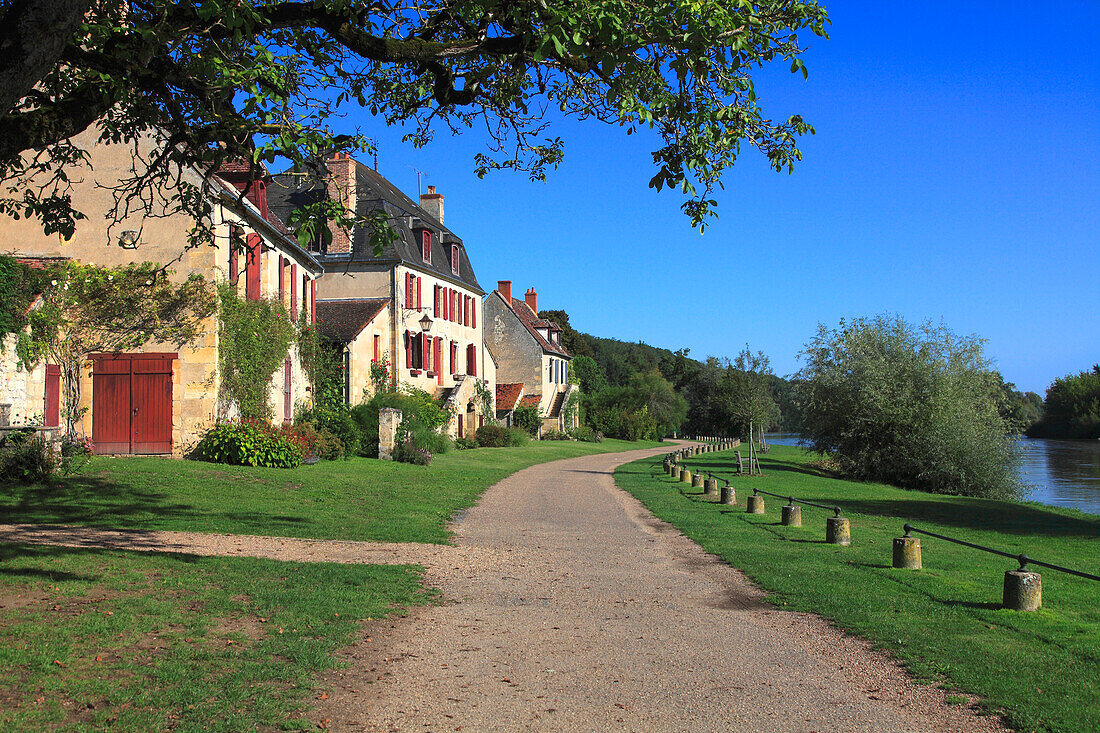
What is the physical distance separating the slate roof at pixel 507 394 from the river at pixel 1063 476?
55.6ft

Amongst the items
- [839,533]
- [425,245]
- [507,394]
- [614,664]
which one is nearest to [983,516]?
[839,533]

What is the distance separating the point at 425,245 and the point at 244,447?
20105 millimetres

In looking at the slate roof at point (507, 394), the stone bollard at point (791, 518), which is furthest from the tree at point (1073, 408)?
the stone bollard at point (791, 518)

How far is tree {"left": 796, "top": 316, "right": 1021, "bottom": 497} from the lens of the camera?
33.4 metres

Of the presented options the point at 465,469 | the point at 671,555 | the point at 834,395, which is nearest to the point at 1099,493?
the point at 834,395

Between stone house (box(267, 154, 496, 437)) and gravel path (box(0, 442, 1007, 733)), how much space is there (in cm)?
2001

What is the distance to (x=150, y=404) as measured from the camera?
65.2 ft

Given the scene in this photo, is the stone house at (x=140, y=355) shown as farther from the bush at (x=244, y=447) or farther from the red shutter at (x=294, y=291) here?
the red shutter at (x=294, y=291)

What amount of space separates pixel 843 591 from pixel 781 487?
18.4m

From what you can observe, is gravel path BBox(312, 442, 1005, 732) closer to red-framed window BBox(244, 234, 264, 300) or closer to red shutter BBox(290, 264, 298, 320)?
red-framed window BBox(244, 234, 264, 300)

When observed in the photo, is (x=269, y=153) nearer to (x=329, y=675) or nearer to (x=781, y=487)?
(x=329, y=675)

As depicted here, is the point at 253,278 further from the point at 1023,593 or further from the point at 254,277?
the point at 1023,593

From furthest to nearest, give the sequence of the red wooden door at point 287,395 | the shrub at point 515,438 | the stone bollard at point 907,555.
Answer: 1. the shrub at point 515,438
2. the red wooden door at point 287,395
3. the stone bollard at point 907,555

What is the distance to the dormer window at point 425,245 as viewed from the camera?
37.9m
